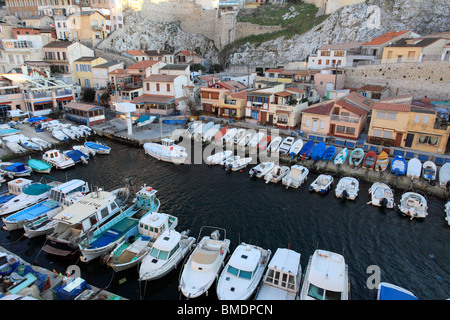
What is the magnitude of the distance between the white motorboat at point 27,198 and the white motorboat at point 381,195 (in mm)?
26140

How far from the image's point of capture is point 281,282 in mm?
14219

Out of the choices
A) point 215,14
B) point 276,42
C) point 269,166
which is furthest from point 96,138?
point 215,14

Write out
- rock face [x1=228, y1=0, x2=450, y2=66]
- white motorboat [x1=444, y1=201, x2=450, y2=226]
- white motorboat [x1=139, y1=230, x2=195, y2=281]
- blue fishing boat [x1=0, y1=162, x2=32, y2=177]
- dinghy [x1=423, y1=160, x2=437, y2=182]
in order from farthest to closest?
rock face [x1=228, y1=0, x2=450, y2=66]
blue fishing boat [x1=0, y1=162, x2=32, y2=177]
dinghy [x1=423, y1=160, x2=437, y2=182]
white motorboat [x1=444, y1=201, x2=450, y2=226]
white motorboat [x1=139, y1=230, x2=195, y2=281]

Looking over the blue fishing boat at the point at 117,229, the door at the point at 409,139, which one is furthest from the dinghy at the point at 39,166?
the door at the point at 409,139

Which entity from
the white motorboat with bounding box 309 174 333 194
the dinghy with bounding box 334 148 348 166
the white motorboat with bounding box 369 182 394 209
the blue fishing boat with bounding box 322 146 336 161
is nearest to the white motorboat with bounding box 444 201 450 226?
the white motorboat with bounding box 369 182 394 209

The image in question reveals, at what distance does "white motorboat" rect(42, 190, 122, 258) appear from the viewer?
17.3 meters

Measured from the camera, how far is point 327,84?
47469 mm

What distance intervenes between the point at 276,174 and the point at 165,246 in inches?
568

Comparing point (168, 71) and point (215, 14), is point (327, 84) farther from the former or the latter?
point (215, 14)

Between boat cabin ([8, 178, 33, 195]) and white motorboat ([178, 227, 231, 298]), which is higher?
boat cabin ([8, 178, 33, 195])

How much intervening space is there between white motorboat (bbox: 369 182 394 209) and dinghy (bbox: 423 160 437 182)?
4.16m

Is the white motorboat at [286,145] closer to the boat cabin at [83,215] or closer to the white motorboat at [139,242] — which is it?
the white motorboat at [139,242]

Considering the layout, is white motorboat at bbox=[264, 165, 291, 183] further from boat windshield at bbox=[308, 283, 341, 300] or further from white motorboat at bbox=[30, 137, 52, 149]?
white motorboat at bbox=[30, 137, 52, 149]

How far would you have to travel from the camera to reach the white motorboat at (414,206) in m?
21.6
